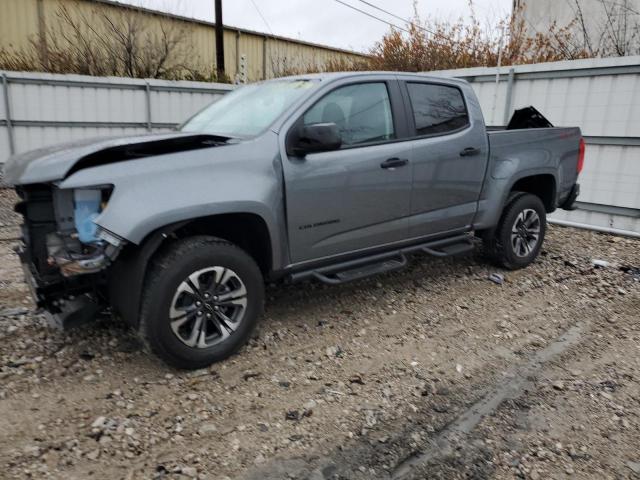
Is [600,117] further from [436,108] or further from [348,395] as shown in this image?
[348,395]

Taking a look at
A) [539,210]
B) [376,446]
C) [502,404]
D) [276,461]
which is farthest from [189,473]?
[539,210]

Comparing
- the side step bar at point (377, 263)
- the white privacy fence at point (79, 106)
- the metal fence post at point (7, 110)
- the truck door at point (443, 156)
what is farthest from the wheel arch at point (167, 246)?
the metal fence post at point (7, 110)

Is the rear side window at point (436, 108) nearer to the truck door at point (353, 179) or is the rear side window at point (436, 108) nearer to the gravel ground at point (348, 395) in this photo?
the truck door at point (353, 179)

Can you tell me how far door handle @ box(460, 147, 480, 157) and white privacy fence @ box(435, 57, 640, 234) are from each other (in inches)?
134

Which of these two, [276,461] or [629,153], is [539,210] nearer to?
[629,153]

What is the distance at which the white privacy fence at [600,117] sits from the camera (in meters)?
6.59

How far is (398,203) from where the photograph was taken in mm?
4059

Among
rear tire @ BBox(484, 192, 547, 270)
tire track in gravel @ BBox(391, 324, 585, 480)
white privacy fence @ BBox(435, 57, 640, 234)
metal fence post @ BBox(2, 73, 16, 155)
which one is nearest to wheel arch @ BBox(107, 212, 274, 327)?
tire track in gravel @ BBox(391, 324, 585, 480)

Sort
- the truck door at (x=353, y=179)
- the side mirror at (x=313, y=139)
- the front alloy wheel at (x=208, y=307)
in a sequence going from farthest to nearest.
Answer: the truck door at (x=353, y=179)
the side mirror at (x=313, y=139)
the front alloy wheel at (x=208, y=307)

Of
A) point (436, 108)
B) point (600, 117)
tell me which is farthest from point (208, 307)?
point (600, 117)

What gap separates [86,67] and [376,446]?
481 inches

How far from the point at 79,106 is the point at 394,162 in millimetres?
8356

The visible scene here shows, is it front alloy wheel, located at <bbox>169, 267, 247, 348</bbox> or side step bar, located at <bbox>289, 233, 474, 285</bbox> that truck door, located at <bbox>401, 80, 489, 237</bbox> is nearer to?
side step bar, located at <bbox>289, 233, 474, 285</bbox>

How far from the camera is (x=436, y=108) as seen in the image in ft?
14.5
